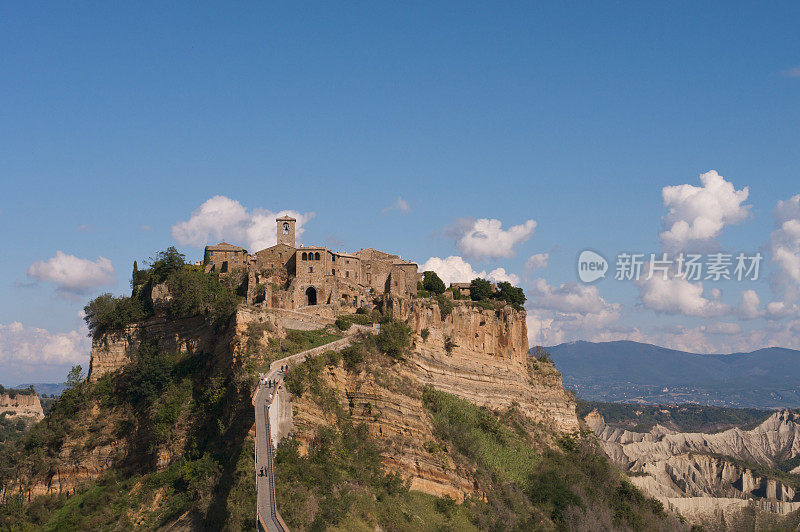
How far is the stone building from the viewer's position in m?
53.5

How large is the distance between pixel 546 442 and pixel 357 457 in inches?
932

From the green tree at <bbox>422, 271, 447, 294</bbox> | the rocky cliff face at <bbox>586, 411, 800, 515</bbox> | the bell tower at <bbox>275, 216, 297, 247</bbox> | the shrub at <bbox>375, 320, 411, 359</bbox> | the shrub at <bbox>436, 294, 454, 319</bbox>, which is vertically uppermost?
the bell tower at <bbox>275, 216, 297, 247</bbox>

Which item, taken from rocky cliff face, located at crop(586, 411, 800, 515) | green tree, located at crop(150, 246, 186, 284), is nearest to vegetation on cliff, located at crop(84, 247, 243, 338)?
green tree, located at crop(150, 246, 186, 284)

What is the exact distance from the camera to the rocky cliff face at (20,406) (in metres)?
134

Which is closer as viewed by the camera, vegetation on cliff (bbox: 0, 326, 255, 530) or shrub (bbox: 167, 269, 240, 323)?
vegetation on cliff (bbox: 0, 326, 255, 530)

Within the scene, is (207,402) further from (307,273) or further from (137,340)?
(307,273)

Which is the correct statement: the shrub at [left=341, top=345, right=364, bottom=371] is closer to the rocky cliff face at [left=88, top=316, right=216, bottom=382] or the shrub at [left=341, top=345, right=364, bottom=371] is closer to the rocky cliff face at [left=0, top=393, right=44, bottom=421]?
the rocky cliff face at [left=88, top=316, right=216, bottom=382]

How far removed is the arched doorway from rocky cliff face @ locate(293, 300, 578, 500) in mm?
6956

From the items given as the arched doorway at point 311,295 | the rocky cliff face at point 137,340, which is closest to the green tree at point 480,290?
the arched doorway at point 311,295

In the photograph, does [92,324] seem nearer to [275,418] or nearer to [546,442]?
[275,418]

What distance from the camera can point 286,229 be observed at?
61.0 metres

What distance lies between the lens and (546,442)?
58.3m

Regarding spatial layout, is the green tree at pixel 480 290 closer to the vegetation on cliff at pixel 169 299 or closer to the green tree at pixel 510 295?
the green tree at pixel 510 295

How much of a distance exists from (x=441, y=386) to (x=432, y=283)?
46.6 ft
